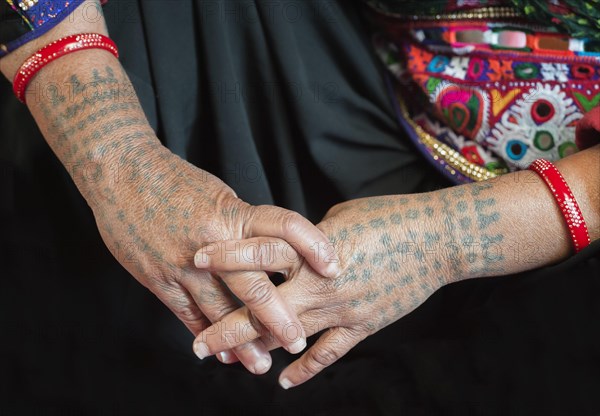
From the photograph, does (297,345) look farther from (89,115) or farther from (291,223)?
(89,115)

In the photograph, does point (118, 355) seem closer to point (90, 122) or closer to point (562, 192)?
point (90, 122)

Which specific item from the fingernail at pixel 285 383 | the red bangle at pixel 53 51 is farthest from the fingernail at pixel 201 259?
the red bangle at pixel 53 51

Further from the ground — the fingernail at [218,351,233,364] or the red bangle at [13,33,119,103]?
the red bangle at [13,33,119,103]

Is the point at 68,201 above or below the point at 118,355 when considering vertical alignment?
above

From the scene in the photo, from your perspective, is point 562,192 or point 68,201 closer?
point 562,192

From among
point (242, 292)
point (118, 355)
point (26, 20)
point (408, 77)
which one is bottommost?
point (118, 355)

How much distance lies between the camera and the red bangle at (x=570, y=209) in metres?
0.78

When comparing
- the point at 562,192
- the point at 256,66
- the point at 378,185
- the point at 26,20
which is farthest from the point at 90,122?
the point at 562,192

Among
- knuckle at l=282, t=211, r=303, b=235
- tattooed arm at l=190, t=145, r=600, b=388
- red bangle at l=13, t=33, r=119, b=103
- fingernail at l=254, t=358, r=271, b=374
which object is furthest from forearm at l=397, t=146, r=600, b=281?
red bangle at l=13, t=33, r=119, b=103

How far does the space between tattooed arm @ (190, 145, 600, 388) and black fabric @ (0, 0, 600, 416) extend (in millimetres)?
74

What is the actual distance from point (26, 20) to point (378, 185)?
57 centimetres

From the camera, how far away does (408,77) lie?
3.48 ft

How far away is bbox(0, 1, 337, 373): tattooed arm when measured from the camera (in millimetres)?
784

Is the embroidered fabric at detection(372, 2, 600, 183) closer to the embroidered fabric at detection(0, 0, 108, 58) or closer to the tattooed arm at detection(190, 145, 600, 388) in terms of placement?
the tattooed arm at detection(190, 145, 600, 388)
